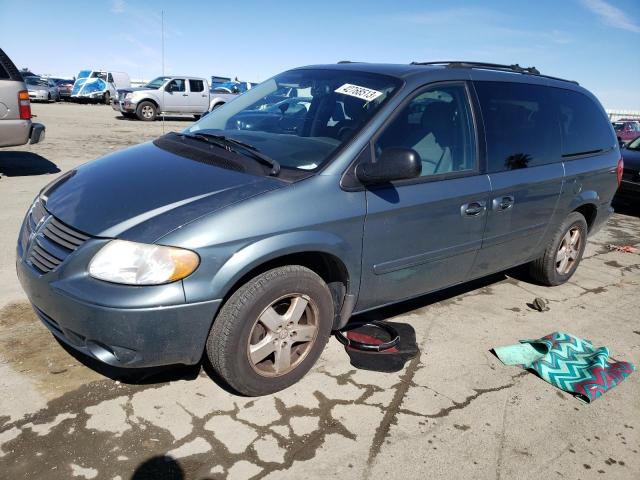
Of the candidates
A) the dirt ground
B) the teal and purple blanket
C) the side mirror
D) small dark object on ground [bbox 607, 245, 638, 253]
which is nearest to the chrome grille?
the dirt ground

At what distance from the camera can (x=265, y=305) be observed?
2.60 meters

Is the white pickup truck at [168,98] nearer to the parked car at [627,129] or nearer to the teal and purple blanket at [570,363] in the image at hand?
the parked car at [627,129]

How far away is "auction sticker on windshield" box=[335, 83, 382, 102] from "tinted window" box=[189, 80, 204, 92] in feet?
62.8

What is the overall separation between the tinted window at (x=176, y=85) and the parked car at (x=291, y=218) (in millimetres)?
18260

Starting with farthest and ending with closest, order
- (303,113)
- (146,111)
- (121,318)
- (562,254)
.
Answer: (146,111), (562,254), (303,113), (121,318)

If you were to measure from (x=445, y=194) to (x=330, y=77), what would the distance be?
1142mm

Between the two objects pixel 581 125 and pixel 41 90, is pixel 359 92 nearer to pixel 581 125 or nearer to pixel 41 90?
pixel 581 125

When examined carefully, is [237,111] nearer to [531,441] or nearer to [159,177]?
[159,177]

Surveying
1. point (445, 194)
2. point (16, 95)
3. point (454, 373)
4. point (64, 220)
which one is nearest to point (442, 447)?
point (454, 373)

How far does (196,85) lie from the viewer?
2117 cm

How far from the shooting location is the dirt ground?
2314mm

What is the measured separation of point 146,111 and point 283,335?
1925 centimetres

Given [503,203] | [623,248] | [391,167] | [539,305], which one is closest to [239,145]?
→ [391,167]

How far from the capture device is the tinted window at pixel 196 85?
21000mm
